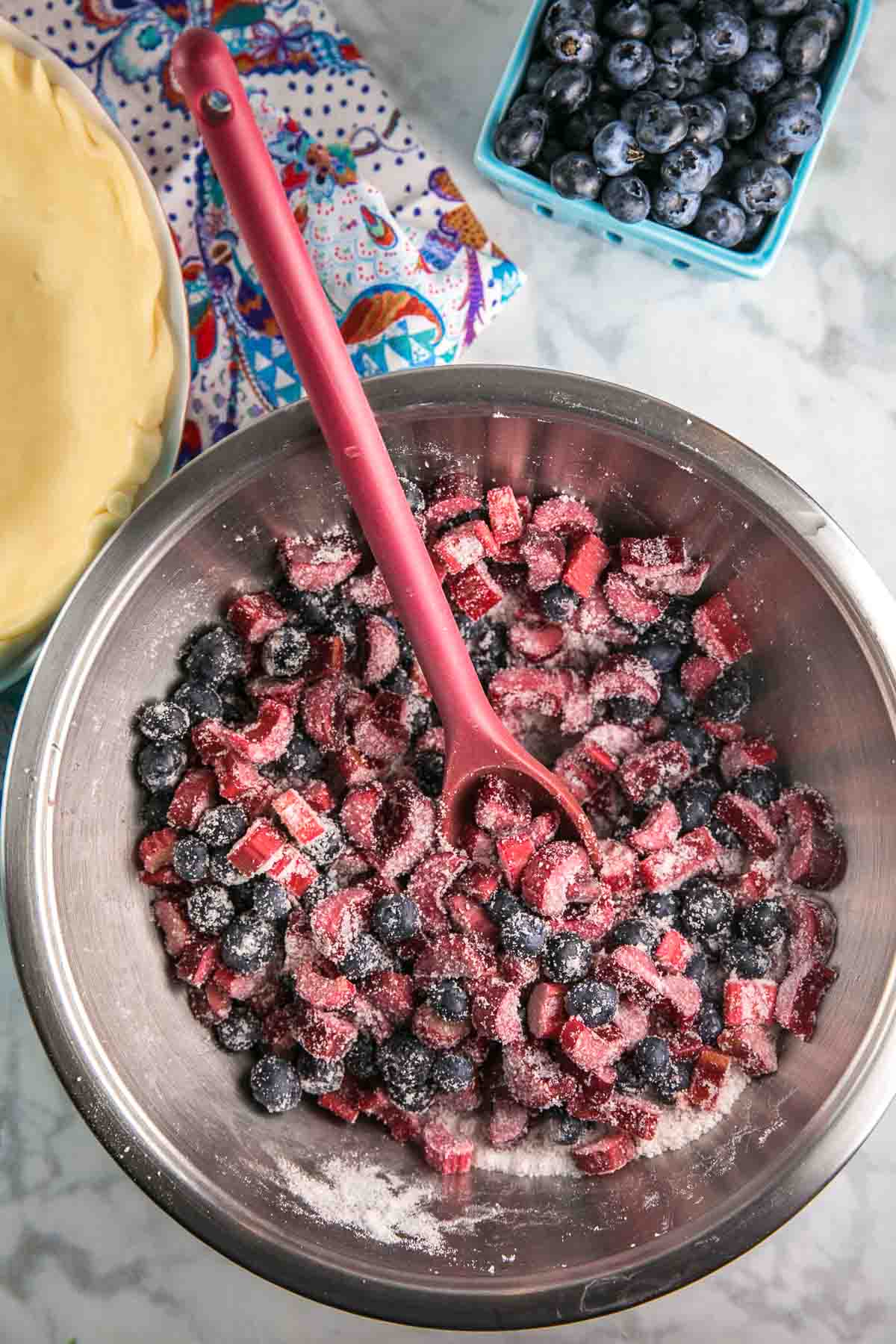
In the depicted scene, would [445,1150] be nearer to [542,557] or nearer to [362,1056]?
[362,1056]

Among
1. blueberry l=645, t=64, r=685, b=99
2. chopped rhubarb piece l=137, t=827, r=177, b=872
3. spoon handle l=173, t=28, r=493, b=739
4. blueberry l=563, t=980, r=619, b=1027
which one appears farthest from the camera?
blueberry l=645, t=64, r=685, b=99

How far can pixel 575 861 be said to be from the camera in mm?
1657

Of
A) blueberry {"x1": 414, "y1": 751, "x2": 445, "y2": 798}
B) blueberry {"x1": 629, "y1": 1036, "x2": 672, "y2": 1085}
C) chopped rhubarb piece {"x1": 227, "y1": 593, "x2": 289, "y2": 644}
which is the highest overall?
chopped rhubarb piece {"x1": 227, "y1": 593, "x2": 289, "y2": 644}

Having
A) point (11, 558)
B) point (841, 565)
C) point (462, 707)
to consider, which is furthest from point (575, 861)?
point (11, 558)

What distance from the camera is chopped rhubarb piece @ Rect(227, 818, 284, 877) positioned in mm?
1638

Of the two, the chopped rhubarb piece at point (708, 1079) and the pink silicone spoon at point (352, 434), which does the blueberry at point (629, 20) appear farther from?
the chopped rhubarb piece at point (708, 1079)

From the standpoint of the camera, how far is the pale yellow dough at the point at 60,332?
65.4 inches

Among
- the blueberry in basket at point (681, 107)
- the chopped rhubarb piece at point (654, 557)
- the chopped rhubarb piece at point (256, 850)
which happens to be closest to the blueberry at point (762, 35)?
the blueberry in basket at point (681, 107)

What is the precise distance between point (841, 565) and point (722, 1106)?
817mm

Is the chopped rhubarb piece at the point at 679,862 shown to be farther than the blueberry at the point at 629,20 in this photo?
No

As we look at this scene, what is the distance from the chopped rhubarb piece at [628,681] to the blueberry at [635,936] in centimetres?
35

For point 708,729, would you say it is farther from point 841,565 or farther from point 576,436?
point 576,436

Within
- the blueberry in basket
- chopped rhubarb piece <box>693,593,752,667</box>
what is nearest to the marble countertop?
the blueberry in basket

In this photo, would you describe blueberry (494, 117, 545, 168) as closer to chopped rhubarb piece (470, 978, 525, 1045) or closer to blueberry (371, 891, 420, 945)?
blueberry (371, 891, 420, 945)
